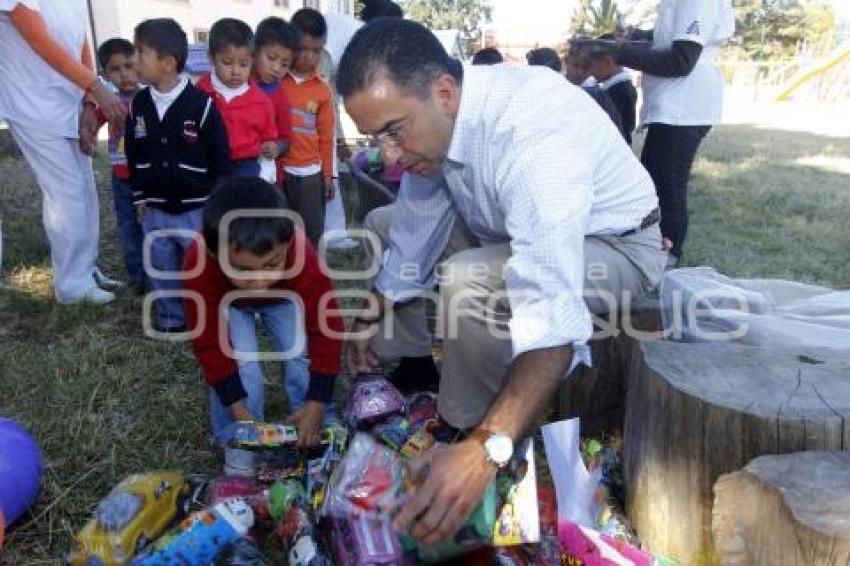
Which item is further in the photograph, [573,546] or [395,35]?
[395,35]

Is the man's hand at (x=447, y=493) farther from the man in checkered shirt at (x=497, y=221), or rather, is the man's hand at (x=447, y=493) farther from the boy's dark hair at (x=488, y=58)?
the boy's dark hair at (x=488, y=58)

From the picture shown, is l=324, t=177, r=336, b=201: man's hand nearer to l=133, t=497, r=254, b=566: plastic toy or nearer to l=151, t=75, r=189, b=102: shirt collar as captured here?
l=151, t=75, r=189, b=102: shirt collar

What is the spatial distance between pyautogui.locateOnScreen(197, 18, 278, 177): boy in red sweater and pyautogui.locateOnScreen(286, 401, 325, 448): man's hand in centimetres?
153

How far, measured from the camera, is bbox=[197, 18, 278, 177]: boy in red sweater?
3.39 metres

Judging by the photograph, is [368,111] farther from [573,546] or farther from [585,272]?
[573,546]

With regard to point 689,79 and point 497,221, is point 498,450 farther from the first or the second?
point 689,79

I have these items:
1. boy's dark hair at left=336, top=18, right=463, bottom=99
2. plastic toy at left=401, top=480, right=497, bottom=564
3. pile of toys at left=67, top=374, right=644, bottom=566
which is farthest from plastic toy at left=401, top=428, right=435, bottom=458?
boy's dark hair at left=336, top=18, right=463, bottom=99

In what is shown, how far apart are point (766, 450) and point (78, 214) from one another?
3189 mm

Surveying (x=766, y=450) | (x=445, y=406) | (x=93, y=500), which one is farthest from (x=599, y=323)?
(x=93, y=500)

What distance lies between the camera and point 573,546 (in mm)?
1641

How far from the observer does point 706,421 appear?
166cm

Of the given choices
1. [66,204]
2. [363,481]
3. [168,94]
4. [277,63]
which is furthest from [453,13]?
[363,481]

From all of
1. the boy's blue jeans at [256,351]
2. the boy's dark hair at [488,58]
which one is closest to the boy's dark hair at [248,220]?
the boy's blue jeans at [256,351]

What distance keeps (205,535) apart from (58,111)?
250 cm
